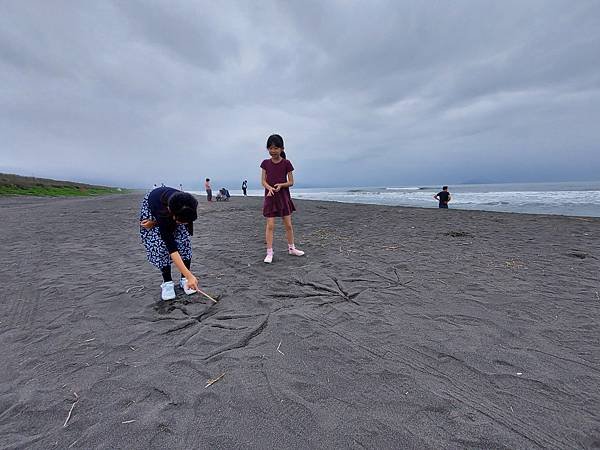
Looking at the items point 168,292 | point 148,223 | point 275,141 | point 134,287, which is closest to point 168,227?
point 148,223

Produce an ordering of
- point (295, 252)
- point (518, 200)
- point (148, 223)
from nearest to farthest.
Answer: point (148, 223), point (295, 252), point (518, 200)

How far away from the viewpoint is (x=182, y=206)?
2615mm

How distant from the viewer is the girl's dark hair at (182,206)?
103 inches

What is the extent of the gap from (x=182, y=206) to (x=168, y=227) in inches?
19.7

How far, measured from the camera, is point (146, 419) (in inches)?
67.2

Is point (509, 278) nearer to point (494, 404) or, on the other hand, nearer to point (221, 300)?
point (494, 404)

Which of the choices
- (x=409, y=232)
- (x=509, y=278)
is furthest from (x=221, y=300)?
(x=409, y=232)

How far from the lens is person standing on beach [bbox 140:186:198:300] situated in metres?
2.66

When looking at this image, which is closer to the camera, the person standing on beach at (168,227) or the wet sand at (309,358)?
the wet sand at (309,358)

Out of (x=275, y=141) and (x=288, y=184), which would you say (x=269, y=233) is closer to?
(x=288, y=184)

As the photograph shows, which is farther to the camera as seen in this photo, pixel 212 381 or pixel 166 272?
pixel 166 272

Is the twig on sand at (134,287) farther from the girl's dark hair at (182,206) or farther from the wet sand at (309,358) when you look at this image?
the girl's dark hair at (182,206)

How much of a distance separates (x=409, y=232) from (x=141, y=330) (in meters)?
7.28

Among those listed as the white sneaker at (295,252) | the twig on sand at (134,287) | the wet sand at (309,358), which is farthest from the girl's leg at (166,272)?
the white sneaker at (295,252)
